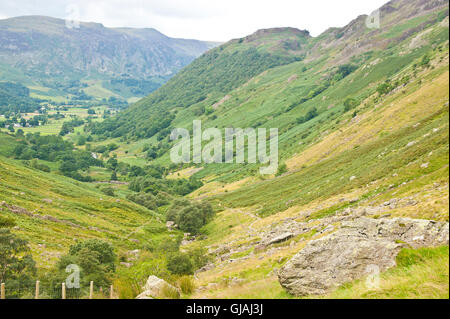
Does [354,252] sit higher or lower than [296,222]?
lower

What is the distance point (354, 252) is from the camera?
21484mm

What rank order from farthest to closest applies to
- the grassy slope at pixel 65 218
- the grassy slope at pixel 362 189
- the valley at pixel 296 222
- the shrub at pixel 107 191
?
the shrub at pixel 107 191 → the grassy slope at pixel 65 218 → the valley at pixel 296 222 → the grassy slope at pixel 362 189

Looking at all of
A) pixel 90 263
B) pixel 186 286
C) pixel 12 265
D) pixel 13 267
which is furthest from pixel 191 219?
pixel 186 286

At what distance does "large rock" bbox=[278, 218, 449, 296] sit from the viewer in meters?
20.0

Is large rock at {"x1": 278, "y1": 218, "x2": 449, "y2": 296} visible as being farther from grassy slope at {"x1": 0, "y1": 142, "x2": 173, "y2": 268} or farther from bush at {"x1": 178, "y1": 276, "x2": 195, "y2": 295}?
grassy slope at {"x1": 0, "y1": 142, "x2": 173, "y2": 268}

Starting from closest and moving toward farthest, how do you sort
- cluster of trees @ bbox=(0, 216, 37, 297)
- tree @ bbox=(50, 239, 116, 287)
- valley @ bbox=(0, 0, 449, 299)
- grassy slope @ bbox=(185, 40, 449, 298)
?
1. grassy slope @ bbox=(185, 40, 449, 298)
2. valley @ bbox=(0, 0, 449, 299)
3. cluster of trees @ bbox=(0, 216, 37, 297)
4. tree @ bbox=(50, 239, 116, 287)

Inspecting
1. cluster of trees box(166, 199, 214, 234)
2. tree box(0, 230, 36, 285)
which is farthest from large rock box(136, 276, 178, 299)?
cluster of trees box(166, 199, 214, 234)

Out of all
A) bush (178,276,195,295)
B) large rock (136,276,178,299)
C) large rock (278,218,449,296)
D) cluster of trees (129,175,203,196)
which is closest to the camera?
large rock (278,218,449,296)

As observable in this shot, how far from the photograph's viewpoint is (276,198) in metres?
95.3

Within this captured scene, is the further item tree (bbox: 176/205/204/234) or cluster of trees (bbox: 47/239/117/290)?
tree (bbox: 176/205/204/234)

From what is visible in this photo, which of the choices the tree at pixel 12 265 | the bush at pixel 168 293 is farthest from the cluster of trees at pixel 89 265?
the bush at pixel 168 293

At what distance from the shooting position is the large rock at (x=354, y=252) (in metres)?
20.0

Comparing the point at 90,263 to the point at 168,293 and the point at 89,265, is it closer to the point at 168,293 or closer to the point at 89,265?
the point at 89,265

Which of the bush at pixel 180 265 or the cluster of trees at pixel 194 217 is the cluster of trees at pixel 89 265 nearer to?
the bush at pixel 180 265
